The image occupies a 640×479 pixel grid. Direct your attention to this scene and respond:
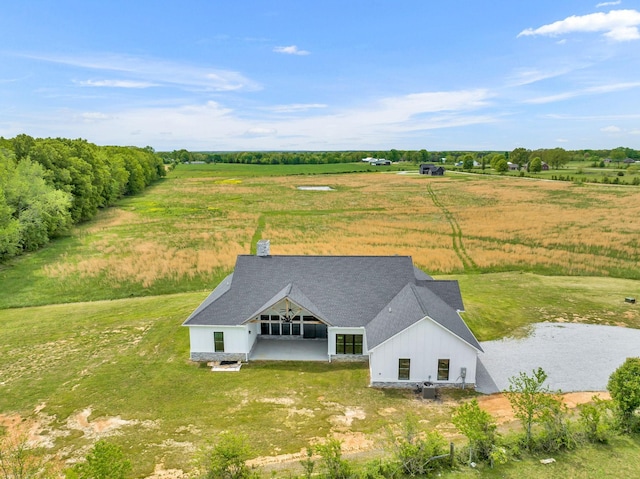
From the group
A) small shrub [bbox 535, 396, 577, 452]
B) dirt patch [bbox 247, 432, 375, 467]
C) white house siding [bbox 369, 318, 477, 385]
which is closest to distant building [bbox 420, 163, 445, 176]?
white house siding [bbox 369, 318, 477, 385]

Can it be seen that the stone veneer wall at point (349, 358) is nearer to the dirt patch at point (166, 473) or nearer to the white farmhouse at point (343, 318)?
the white farmhouse at point (343, 318)

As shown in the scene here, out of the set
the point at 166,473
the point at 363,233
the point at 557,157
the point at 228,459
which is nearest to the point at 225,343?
the point at 166,473

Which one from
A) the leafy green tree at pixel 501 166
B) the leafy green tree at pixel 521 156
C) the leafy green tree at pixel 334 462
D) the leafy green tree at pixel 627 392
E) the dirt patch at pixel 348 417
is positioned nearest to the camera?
the leafy green tree at pixel 334 462

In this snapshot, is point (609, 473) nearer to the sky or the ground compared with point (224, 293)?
nearer to the ground

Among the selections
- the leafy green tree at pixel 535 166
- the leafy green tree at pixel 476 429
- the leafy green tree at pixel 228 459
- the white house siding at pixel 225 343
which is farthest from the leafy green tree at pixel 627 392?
the leafy green tree at pixel 535 166

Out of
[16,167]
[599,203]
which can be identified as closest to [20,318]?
[16,167]

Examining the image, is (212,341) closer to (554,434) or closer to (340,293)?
(340,293)

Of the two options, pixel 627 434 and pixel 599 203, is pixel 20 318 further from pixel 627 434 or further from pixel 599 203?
pixel 599 203
